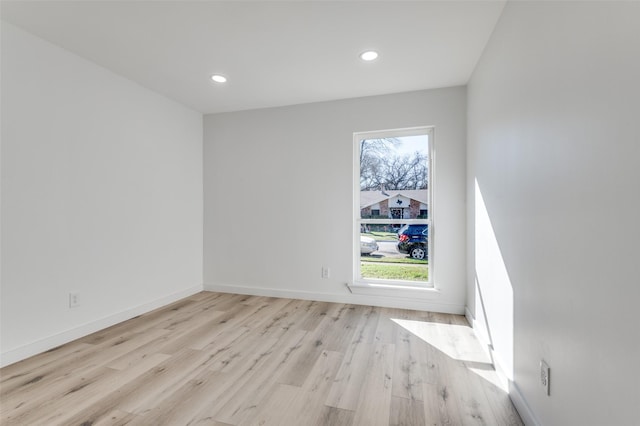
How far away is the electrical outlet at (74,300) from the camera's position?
2.49 meters

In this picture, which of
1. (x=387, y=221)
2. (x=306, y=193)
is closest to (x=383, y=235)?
(x=387, y=221)

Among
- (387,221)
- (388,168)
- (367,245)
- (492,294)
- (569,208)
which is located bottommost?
(492,294)

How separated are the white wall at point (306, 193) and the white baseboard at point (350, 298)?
12 millimetres

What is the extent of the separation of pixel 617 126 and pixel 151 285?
12.7 ft

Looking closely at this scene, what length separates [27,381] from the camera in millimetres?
1912

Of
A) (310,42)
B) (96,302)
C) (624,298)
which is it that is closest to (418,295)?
(624,298)

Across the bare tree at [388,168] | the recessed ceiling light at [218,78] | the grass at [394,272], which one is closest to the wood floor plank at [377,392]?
the grass at [394,272]

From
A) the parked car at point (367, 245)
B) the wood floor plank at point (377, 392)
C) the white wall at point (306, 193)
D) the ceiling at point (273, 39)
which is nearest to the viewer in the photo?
the wood floor plank at point (377, 392)

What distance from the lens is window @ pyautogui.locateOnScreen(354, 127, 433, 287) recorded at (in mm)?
3404

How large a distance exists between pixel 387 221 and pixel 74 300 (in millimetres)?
3199

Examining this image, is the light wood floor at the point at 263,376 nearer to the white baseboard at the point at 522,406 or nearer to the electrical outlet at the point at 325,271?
the white baseboard at the point at 522,406

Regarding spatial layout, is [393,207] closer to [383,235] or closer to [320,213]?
[383,235]

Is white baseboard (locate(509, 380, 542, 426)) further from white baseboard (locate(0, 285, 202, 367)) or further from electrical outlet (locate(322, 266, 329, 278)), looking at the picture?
white baseboard (locate(0, 285, 202, 367))

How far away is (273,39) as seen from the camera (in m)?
→ 2.30
